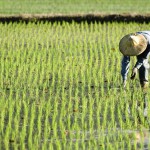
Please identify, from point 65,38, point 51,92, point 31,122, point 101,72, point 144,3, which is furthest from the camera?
point 144,3

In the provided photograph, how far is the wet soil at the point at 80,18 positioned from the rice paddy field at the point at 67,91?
0.59 m

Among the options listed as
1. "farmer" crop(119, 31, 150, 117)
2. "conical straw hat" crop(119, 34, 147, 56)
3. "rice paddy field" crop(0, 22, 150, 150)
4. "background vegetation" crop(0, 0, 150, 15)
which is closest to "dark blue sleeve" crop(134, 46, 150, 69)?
"farmer" crop(119, 31, 150, 117)

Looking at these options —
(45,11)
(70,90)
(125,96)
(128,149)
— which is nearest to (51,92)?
(70,90)

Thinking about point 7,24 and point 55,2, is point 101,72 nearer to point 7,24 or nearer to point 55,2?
point 7,24

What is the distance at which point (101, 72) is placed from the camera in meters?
10.6

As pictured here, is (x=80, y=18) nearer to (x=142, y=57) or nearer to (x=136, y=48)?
(x=142, y=57)

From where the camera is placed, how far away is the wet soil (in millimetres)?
15484

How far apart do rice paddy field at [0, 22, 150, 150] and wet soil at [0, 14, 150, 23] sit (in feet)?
1.93

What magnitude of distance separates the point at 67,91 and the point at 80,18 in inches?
245

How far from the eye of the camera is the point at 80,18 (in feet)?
50.9

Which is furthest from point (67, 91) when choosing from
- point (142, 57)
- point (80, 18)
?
point (80, 18)

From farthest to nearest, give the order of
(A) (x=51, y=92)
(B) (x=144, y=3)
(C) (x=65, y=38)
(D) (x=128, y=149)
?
(B) (x=144, y=3) < (C) (x=65, y=38) < (A) (x=51, y=92) < (D) (x=128, y=149)

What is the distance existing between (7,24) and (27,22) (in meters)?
0.45

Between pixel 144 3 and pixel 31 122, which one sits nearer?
pixel 31 122
